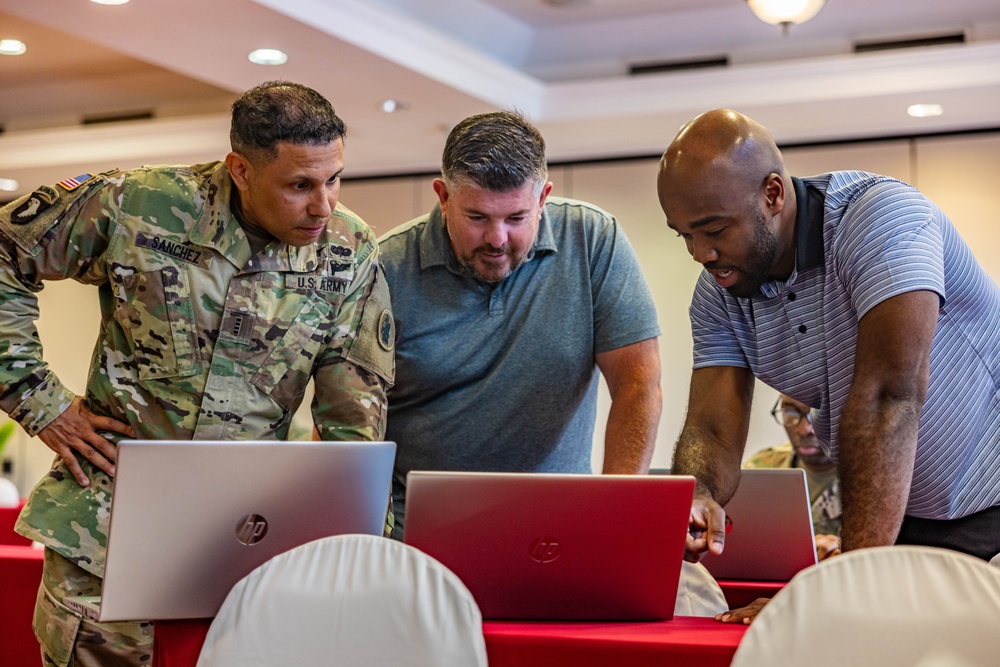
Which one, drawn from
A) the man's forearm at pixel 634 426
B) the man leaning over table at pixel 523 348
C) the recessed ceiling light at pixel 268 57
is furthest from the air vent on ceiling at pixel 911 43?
the man's forearm at pixel 634 426

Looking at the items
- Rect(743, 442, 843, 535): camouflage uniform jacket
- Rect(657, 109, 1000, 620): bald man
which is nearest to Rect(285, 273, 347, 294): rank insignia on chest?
Rect(657, 109, 1000, 620): bald man

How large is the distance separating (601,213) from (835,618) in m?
1.34

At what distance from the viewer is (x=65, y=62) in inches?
234

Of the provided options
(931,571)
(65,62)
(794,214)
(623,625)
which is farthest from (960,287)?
(65,62)

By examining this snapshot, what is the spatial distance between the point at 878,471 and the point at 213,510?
925 mm

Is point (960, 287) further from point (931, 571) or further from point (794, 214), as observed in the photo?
point (931, 571)

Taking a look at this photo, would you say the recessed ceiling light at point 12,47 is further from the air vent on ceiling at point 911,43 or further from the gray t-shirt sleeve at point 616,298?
the gray t-shirt sleeve at point 616,298

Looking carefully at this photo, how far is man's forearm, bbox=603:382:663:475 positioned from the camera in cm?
236

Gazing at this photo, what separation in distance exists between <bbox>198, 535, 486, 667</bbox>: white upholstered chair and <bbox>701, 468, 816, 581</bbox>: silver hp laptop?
26.6 inches

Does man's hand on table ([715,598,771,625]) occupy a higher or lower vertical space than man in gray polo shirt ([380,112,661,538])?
lower

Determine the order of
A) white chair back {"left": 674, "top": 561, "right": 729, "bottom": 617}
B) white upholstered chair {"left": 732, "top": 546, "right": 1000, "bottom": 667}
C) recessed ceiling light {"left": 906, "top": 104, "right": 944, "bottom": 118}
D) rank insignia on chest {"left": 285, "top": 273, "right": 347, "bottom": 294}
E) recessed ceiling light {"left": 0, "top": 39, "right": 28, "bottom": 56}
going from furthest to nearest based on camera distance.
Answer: recessed ceiling light {"left": 0, "top": 39, "right": 28, "bottom": 56} < recessed ceiling light {"left": 906, "top": 104, "right": 944, "bottom": 118} < rank insignia on chest {"left": 285, "top": 273, "right": 347, "bottom": 294} < white chair back {"left": 674, "top": 561, "right": 729, "bottom": 617} < white upholstered chair {"left": 732, "top": 546, "right": 1000, "bottom": 667}

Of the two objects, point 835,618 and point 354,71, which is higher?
point 354,71

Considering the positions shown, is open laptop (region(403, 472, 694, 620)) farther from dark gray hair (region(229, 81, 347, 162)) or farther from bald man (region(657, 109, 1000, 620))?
dark gray hair (region(229, 81, 347, 162))

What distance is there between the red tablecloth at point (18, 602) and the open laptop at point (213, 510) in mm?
861
